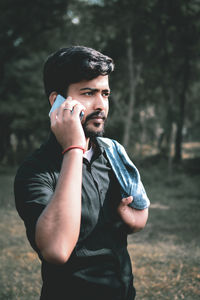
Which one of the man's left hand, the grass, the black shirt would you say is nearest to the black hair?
the black shirt

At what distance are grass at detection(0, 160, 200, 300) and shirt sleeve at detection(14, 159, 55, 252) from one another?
11.7 ft

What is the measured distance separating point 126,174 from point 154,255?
17.5 ft

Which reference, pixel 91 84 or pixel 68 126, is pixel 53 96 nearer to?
pixel 91 84

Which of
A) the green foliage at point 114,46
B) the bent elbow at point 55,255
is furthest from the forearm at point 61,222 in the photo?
the green foliage at point 114,46

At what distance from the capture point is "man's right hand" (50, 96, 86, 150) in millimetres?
1686

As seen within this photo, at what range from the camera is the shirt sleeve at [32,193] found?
1.63 m

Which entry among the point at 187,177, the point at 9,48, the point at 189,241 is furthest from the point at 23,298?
the point at 9,48

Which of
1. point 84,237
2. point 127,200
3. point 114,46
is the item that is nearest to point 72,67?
point 127,200

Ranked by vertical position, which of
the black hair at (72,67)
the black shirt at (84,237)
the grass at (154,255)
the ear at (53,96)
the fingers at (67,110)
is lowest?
the grass at (154,255)

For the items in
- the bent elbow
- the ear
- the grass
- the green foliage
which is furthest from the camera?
the green foliage

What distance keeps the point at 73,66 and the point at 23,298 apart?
386 cm

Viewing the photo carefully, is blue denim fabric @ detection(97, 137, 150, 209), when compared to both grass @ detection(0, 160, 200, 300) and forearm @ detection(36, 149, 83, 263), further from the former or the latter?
grass @ detection(0, 160, 200, 300)

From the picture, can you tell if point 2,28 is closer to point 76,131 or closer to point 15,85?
point 15,85

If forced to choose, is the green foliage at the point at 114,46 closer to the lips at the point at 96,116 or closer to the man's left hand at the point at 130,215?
the lips at the point at 96,116
